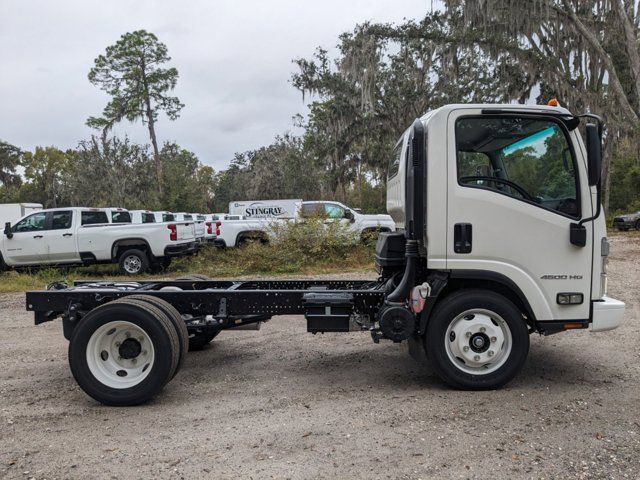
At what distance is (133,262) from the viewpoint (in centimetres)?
1347

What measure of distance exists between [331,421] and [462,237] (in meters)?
1.89

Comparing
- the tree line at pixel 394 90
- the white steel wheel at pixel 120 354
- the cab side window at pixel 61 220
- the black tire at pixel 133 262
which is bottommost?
the white steel wheel at pixel 120 354

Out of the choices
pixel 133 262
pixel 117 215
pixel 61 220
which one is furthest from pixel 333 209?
pixel 61 220

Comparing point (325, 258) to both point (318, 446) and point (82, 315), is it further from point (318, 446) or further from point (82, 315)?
point (318, 446)

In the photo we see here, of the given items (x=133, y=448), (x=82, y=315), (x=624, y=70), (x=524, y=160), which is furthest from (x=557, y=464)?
(x=624, y=70)

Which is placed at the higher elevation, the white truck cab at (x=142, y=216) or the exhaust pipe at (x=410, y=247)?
the white truck cab at (x=142, y=216)

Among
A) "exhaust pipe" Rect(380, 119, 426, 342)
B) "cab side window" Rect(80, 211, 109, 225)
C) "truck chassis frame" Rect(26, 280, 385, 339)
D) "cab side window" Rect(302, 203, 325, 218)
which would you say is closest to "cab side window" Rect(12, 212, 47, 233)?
"cab side window" Rect(80, 211, 109, 225)

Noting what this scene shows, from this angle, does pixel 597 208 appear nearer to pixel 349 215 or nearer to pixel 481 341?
pixel 481 341

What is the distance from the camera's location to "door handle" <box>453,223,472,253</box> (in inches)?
180

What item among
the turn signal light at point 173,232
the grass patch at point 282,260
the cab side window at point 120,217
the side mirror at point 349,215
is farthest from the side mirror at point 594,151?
the cab side window at point 120,217

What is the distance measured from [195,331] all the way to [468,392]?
2.80 meters

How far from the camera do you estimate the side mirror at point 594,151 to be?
4.20 metres

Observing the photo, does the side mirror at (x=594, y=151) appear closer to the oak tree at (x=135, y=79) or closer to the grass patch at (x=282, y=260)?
the grass patch at (x=282, y=260)

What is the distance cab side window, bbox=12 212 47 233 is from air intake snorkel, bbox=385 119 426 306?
11986 millimetres
